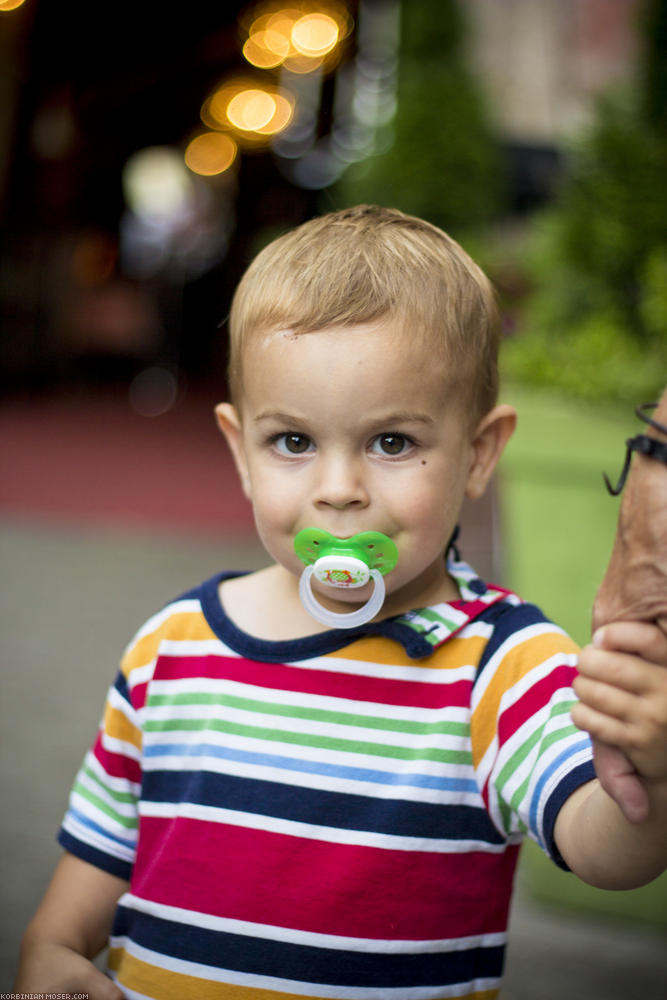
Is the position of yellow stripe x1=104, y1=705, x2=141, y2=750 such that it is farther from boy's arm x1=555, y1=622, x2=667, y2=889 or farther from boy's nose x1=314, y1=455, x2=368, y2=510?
boy's arm x1=555, y1=622, x2=667, y2=889

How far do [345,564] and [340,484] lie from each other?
10cm

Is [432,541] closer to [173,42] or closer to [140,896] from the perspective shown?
[140,896]

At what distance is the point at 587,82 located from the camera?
15.3 feet

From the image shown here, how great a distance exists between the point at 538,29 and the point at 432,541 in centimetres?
471

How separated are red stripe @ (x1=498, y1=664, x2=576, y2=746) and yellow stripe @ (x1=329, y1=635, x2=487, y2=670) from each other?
0.28 feet

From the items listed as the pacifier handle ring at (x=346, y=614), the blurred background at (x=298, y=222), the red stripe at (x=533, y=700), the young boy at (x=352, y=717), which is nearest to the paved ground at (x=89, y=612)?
the blurred background at (x=298, y=222)

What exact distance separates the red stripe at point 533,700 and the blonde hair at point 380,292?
1.13 feet

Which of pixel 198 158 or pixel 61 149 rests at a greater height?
pixel 198 158

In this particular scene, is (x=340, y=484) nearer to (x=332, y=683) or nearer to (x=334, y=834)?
(x=332, y=683)

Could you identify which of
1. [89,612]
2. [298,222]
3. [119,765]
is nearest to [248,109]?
[298,222]

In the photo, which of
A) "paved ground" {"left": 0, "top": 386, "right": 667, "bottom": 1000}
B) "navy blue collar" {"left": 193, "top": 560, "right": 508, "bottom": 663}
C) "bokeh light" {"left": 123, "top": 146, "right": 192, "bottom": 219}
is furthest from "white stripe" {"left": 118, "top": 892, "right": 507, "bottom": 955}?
"bokeh light" {"left": 123, "top": 146, "right": 192, "bottom": 219}

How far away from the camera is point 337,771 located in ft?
3.85

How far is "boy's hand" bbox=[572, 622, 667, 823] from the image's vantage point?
2.58ft

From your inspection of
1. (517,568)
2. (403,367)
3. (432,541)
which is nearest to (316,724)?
(432,541)
